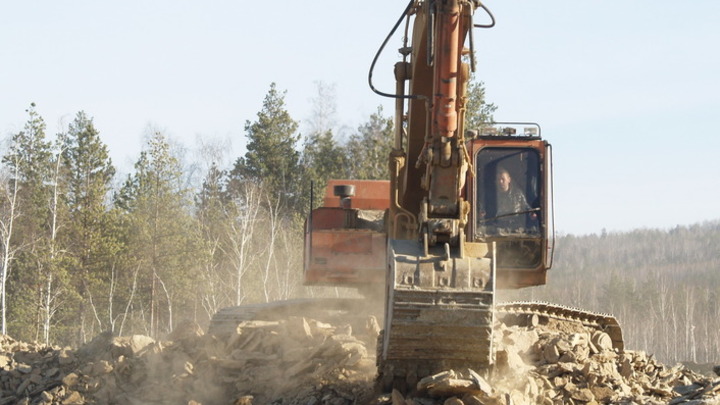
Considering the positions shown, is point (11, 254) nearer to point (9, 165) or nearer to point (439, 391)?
point (9, 165)

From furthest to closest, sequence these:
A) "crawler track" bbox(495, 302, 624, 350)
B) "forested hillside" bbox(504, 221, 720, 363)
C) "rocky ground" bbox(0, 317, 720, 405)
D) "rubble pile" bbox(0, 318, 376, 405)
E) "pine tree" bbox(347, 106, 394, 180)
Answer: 1. "forested hillside" bbox(504, 221, 720, 363)
2. "pine tree" bbox(347, 106, 394, 180)
3. "crawler track" bbox(495, 302, 624, 350)
4. "rubble pile" bbox(0, 318, 376, 405)
5. "rocky ground" bbox(0, 317, 720, 405)

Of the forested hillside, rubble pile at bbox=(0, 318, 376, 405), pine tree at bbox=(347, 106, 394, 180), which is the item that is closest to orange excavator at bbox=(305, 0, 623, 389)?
rubble pile at bbox=(0, 318, 376, 405)

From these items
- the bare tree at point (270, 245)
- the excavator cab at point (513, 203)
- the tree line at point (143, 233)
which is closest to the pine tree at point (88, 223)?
the tree line at point (143, 233)

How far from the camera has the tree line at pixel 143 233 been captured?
97.8 ft

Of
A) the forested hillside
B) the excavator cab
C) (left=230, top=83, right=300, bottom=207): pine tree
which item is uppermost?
(left=230, top=83, right=300, bottom=207): pine tree

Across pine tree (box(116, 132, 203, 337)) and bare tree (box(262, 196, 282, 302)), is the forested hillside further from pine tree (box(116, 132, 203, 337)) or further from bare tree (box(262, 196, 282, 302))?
pine tree (box(116, 132, 203, 337))

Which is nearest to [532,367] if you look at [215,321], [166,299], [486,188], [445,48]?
[486,188]

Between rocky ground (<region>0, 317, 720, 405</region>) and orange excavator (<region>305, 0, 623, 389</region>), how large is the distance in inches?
13.8

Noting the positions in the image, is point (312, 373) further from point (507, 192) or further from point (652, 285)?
point (652, 285)

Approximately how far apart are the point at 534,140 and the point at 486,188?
0.78 metres

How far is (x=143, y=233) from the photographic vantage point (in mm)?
30844

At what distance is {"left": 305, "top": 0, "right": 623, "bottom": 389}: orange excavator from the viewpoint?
746 centimetres

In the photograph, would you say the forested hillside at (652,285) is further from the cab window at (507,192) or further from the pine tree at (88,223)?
the cab window at (507,192)

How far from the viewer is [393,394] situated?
8.03 metres
